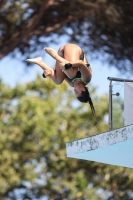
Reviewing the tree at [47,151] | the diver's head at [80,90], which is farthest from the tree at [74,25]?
the diver's head at [80,90]

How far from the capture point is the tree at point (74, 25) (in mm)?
15688

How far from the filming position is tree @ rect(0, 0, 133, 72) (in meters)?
15.7

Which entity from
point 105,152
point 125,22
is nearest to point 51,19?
point 125,22

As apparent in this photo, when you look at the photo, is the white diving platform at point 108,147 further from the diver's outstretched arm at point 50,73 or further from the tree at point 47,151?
the tree at point 47,151

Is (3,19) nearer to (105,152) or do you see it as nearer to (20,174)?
(20,174)

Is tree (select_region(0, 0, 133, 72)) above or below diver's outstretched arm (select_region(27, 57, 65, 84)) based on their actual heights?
above

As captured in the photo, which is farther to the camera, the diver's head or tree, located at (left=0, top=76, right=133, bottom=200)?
tree, located at (left=0, top=76, right=133, bottom=200)

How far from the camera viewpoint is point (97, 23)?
1611 centimetres

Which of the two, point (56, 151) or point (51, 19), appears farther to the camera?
point (56, 151)

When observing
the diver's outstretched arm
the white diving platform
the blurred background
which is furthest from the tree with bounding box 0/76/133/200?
the diver's outstretched arm

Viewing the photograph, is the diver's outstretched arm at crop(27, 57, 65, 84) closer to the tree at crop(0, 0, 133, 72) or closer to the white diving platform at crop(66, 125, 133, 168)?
the white diving platform at crop(66, 125, 133, 168)

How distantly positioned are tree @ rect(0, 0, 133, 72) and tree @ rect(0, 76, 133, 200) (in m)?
4.55

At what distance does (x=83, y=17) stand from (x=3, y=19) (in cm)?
189

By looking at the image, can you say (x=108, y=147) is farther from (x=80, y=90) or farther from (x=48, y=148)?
(x=48, y=148)
